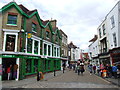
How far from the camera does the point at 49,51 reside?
20562 millimetres

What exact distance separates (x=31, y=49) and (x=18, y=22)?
427 centimetres

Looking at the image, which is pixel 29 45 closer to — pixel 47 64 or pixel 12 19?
pixel 12 19

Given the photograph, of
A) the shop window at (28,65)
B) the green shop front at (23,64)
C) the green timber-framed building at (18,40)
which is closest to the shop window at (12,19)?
the green timber-framed building at (18,40)

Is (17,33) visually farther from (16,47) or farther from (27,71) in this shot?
(27,71)

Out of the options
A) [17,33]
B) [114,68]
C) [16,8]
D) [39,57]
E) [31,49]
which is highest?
[16,8]

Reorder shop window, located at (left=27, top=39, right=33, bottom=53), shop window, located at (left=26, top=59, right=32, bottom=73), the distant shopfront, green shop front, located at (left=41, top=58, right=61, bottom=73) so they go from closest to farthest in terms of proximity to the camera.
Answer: the distant shopfront, shop window, located at (left=26, top=59, right=32, bottom=73), shop window, located at (left=27, top=39, right=33, bottom=53), green shop front, located at (left=41, top=58, right=61, bottom=73)

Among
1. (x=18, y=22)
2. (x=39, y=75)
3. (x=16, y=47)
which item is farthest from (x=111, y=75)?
(x=18, y=22)

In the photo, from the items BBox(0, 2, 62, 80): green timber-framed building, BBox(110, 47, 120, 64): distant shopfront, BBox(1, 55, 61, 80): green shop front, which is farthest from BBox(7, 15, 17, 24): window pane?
BBox(110, 47, 120, 64): distant shopfront

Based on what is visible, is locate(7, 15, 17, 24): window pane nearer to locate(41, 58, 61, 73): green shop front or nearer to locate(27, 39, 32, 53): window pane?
locate(27, 39, 32, 53): window pane

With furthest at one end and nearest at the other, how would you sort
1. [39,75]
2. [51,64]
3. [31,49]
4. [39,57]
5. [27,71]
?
[51,64], [39,57], [31,49], [27,71], [39,75]

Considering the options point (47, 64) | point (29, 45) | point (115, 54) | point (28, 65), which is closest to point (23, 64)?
point (28, 65)

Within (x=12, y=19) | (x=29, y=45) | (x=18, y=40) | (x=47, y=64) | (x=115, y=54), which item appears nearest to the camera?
(x=18, y=40)

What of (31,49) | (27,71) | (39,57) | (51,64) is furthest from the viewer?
(51,64)

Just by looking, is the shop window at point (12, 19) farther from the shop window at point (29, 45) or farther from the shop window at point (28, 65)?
the shop window at point (28, 65)
